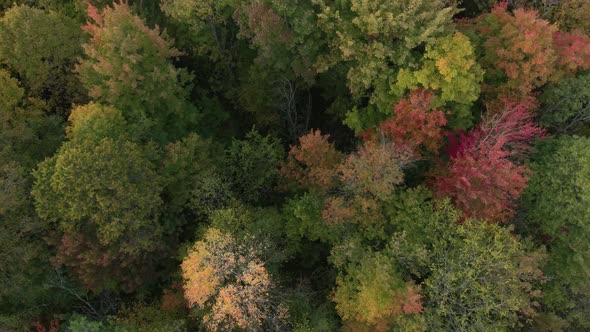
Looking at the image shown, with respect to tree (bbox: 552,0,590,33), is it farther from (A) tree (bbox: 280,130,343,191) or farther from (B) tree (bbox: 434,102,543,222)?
(A) tree (bbox: 280,130,343,191)

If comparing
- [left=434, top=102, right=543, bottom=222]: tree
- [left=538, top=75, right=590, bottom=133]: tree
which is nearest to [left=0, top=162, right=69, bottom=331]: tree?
[left=434, top=102, right=543, bottom=222]: tree

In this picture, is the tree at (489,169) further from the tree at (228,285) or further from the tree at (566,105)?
the tree at (228,285)

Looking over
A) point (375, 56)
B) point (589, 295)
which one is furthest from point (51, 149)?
point (589, 295)

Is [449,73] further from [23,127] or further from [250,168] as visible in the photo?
[23,127]

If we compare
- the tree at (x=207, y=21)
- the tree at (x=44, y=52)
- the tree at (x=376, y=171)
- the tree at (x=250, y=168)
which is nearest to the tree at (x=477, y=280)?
the tree at (x=376, y=171)

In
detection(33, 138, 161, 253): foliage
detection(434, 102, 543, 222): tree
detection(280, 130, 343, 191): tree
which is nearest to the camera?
detection(434, 102, 543, 222): tree

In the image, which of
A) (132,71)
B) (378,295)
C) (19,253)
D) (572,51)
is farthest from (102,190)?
(572,51)
